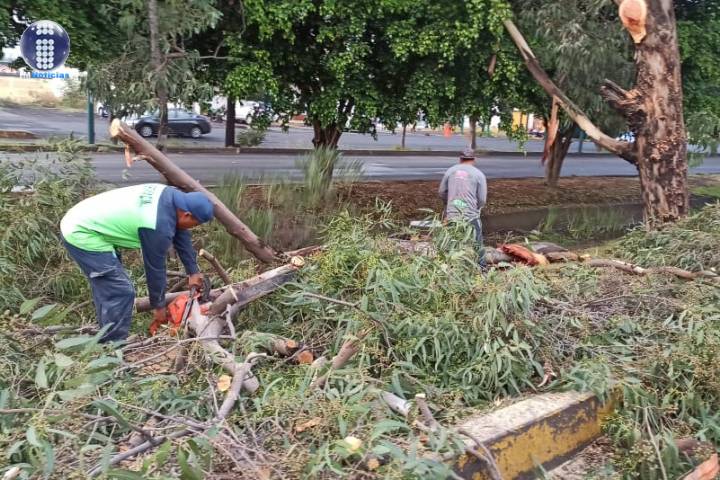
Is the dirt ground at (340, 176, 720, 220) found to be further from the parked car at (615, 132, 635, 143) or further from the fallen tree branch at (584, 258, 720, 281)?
the fallen tree branch at (584, 258, 720, 281)

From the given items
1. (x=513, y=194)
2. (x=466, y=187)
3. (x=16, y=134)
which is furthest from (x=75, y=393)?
(x=16, y=134)

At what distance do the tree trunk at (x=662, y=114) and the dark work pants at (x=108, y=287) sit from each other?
19.2ft

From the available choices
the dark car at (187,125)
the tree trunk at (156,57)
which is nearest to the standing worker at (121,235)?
the tree trunk at (156,57)

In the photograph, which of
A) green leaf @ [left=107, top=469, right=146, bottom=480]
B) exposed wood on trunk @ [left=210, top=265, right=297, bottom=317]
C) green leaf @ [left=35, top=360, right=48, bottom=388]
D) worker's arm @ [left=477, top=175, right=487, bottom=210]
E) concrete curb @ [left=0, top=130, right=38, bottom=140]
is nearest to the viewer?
green leaf @ [left=107, top=469, right=146, bottom=480]

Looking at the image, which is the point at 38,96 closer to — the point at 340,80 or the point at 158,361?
the point at 340,80

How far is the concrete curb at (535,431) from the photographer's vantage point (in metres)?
2.97

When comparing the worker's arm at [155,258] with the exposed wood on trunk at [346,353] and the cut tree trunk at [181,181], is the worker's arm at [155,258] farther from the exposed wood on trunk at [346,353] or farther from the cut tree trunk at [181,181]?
the exposed wood on trunk at [346,353]

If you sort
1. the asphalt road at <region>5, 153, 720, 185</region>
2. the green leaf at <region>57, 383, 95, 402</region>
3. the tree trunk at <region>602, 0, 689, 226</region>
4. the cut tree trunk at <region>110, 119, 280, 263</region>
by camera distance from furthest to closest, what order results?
the asphalt road at <region>5, 153, 720, 185</region>
the tree trunk at <region>602, 0, 689, 226</region>
the cut tree trunk at <region>110, 119, 280, 263</region>
the green leaf at <region>57, 383, 95, 402</region>

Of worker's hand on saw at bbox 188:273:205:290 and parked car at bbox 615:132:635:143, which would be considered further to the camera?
parked car at bbox 615:132:635:143

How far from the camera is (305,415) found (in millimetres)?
2830

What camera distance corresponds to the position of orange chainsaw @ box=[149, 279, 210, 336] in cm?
411

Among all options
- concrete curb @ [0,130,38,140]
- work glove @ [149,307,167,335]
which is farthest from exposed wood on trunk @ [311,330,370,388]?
concrete curb @ [0,130,38,140]

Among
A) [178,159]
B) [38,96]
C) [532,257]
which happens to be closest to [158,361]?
[532,257]

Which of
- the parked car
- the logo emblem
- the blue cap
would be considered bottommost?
the blue cap
